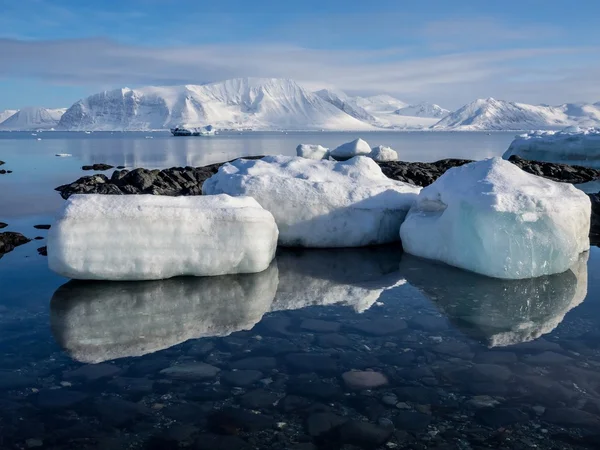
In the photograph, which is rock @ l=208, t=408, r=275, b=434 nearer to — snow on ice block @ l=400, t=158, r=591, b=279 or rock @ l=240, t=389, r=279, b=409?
rock @ l=240, t=389, r=279, b=409

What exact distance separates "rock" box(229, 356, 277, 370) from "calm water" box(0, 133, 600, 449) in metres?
0.02

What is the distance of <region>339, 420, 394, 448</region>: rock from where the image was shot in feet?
11.6

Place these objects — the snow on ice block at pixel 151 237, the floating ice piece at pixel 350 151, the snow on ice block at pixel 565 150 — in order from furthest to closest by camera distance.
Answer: the floating ice piece at pixel 350 151, the snow on ice block at pixel 565 150, the snow on ice block at pixel 151 237

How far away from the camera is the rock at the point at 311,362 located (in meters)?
4.57

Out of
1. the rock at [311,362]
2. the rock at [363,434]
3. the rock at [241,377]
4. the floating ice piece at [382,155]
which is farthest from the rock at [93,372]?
the floating ice piece at [382,155]

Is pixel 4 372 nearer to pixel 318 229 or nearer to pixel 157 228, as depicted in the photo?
pixel 157 228

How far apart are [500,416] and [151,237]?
13.5 feet

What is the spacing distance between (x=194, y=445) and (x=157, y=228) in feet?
11.3

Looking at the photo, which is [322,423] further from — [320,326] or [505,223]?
[505,223]

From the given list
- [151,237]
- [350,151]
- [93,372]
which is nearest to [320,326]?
[93,372]

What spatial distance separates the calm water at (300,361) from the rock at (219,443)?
Answer: 0.04 feet

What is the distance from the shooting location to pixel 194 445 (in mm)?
3506

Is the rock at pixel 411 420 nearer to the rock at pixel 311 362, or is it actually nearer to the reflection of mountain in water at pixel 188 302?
the rock at pixel 311 362

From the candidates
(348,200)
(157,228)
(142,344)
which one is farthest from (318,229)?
(142,344)
